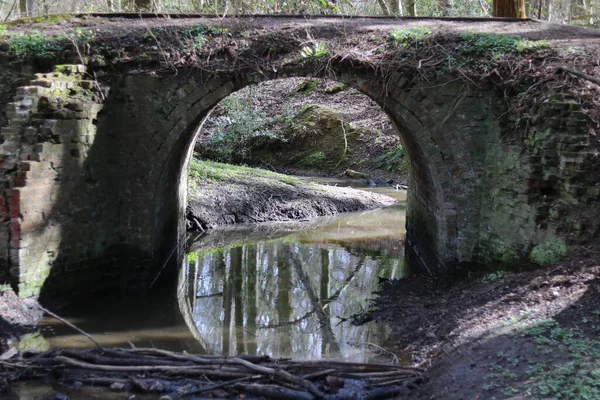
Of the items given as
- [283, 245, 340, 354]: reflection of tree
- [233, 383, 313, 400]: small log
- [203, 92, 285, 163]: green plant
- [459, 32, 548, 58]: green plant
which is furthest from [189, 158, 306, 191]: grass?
[233, 383, 313, 400]: small log

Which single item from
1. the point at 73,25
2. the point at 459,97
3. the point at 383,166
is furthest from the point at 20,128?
the point at 383,166

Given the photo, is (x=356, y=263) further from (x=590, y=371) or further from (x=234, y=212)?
(x=590, y=371)

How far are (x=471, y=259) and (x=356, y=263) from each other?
2.98 meters

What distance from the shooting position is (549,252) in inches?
293

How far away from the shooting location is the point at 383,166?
21125mm

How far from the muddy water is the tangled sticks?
3.12 feet

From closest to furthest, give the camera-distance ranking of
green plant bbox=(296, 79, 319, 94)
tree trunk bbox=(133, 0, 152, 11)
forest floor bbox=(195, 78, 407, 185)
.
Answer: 1. tree trunk bbox=(133, 0, 152, 11)
2. forest floor bbox=(195, 78, 407, 185)
3. green plant bbox=(296, 79, 319, 94)

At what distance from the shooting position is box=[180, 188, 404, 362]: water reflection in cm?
713

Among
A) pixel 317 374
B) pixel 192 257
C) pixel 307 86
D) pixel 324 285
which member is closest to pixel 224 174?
pixel 192 257

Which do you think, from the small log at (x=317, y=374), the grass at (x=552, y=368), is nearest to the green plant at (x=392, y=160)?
the grass at (x=552, y=368)

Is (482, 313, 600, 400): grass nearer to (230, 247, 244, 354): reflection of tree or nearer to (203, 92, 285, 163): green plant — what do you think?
(230, 247, 244, 354): reflection of tree

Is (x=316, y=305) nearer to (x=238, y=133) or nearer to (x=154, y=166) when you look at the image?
(x=154, y=166)

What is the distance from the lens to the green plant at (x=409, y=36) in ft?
28.6

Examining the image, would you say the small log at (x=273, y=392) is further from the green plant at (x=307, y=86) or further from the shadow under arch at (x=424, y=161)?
the green plant at (x=307, y=86)
